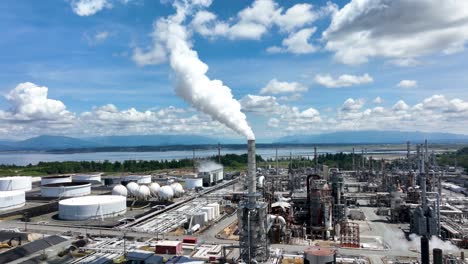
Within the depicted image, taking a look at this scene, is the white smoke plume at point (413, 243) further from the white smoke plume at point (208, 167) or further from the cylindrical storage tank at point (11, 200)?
the white smoke plume at point (208, 167)

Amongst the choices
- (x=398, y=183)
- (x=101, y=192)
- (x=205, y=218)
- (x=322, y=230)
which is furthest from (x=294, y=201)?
(x=101, y=192)

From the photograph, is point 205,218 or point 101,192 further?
point 101,192

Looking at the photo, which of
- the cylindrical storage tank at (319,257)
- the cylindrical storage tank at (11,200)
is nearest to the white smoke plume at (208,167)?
the cylindrical storage tank at (11,200)

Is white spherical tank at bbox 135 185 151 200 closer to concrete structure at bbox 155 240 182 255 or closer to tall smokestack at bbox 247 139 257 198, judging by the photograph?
concrete structure at bbox 155 240 182 255

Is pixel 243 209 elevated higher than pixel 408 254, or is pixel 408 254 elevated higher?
pixel 243 209

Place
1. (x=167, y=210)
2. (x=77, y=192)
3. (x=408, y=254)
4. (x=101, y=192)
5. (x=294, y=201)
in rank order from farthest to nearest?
(x=101, y=192)
(x=77, y=192)
(x=167, y=210)
(x=294, y=201)
(x=408, y=254)

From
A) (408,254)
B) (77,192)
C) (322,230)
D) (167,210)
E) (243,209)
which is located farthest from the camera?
(77,192)

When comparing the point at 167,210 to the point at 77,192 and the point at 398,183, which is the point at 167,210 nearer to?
the point at 77,192
